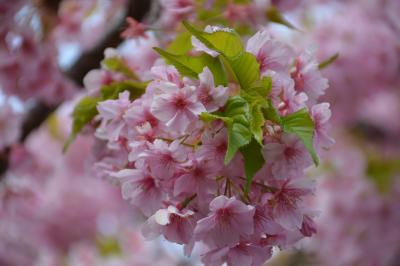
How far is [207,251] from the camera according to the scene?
1.07 m

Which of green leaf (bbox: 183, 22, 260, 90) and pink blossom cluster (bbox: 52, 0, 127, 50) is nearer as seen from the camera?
green leaf (bbox: 183, 22, 260, 90)

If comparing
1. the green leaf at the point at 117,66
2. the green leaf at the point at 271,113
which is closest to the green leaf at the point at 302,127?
the green leaf at the point at 271,113

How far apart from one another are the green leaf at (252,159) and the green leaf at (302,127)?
0.18ft

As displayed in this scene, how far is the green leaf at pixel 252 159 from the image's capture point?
1004mm

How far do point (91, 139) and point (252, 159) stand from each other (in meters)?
2.05

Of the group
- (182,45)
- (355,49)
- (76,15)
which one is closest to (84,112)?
(182,45)

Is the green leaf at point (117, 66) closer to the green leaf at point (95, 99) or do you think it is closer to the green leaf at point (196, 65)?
the green leaf at point (95, 99)

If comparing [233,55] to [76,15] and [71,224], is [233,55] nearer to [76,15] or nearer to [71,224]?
[76,15]

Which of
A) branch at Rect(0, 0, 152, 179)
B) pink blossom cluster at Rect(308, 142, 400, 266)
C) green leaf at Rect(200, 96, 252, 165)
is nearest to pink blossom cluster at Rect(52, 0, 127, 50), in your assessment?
branch at Rect(0, 0, 152, 179)

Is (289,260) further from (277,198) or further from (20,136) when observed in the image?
(277,198)

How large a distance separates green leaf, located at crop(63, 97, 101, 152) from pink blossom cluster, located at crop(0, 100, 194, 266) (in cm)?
239

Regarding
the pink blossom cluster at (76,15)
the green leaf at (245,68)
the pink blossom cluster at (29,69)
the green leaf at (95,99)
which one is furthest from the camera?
the pink blossom cluster at (76,15)

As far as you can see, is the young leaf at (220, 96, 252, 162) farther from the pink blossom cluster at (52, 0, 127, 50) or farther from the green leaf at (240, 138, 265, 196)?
the pink blossom cluster at (52, 0, 127, 50)

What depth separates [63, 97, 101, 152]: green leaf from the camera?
1.34m
